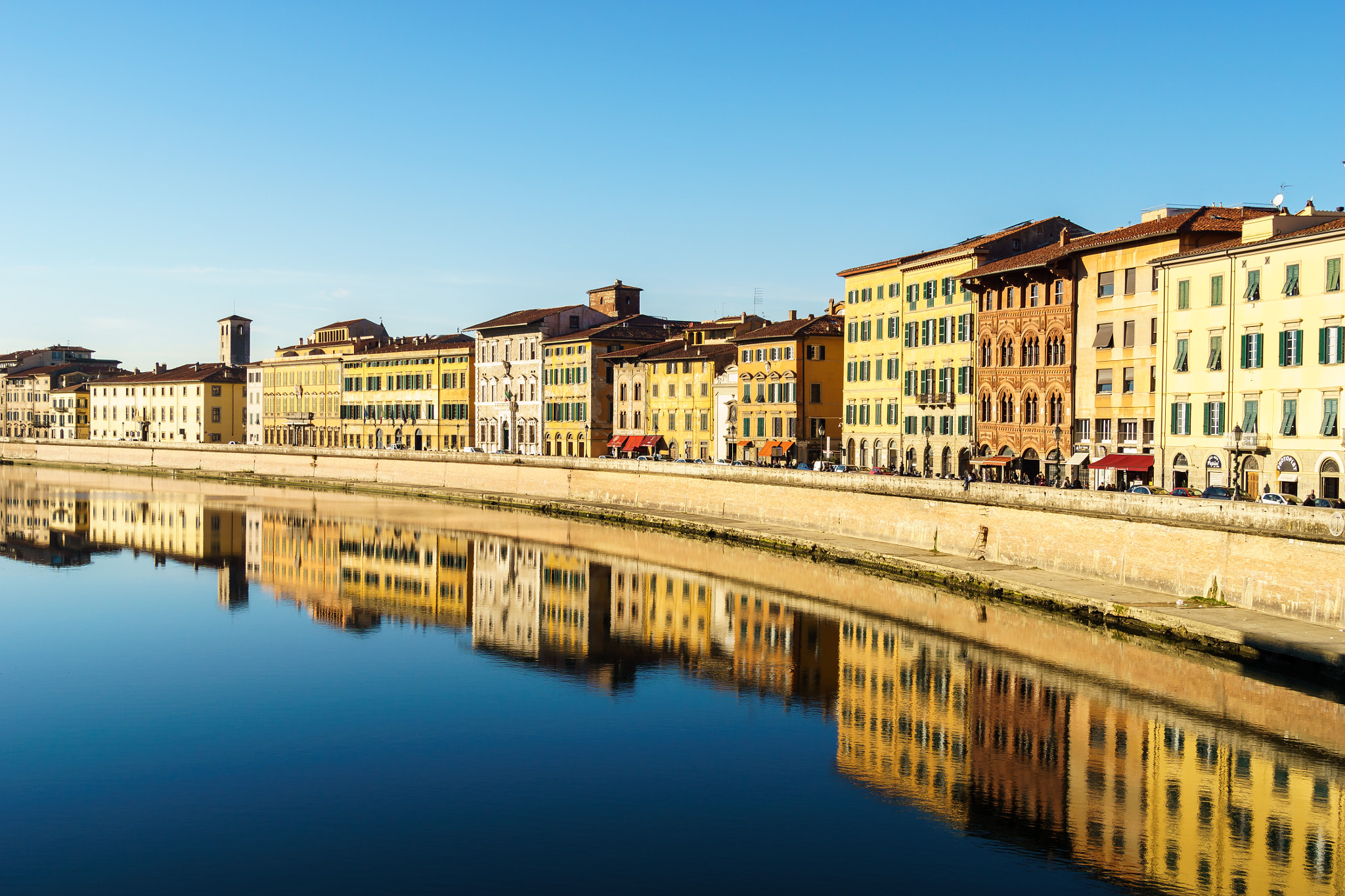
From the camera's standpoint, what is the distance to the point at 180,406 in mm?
148500

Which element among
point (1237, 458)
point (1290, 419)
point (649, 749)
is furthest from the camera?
point (1237, 458)

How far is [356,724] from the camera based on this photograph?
3055 cm

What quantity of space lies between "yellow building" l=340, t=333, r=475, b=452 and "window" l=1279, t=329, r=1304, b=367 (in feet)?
257

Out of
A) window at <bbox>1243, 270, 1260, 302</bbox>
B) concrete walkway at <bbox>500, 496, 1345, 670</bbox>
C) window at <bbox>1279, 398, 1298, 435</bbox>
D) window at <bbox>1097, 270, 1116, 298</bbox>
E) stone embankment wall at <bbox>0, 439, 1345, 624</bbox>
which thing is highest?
window at <bbox>1097, 270, 1116, 298</bbox>

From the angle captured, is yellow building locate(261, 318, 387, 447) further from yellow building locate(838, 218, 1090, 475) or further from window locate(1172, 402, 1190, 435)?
window locate(1172, 402, 1190, 435)

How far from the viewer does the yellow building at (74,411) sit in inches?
6388

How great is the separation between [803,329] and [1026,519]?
115 feet

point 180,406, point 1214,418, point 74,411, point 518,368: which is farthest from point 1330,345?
point 74,411

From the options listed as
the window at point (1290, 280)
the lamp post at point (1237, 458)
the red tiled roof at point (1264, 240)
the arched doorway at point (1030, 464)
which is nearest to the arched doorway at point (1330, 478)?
the lamp post at point (1237, 458)

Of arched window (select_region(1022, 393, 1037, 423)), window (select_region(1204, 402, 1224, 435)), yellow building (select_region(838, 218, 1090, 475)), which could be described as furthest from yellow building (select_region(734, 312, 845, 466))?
window (select_region(1204, 402, 1224, 435))

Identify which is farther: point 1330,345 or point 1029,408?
point 1029,408

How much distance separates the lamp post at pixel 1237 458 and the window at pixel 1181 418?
2.54 m

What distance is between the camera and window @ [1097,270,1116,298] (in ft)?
178

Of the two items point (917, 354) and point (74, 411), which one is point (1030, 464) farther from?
point (74, 411)
